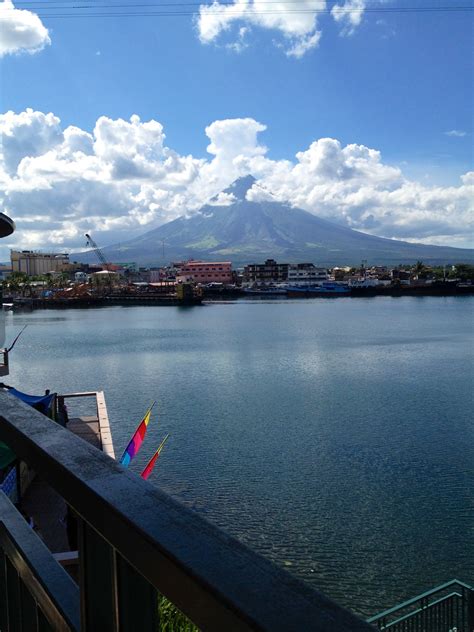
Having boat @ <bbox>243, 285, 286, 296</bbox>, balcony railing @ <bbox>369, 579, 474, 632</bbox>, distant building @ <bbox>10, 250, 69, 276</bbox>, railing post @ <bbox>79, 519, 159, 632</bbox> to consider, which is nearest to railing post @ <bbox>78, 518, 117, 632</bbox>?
railing post @ <bbox>79, 519, 159, 632</bbox>

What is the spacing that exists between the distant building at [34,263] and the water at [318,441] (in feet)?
312

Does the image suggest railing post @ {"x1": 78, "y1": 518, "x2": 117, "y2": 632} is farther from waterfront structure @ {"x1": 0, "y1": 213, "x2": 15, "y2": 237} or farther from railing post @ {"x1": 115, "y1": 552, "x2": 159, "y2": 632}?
waterfront structure @ {"x1": 0, "y1": 213, "x2": 15, "y2": 237}

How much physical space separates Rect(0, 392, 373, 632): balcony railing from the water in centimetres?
239

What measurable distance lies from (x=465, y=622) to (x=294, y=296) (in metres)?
90.9

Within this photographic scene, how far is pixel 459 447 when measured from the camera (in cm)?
1339

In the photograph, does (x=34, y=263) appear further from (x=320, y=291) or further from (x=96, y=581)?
(x=96, y=581)

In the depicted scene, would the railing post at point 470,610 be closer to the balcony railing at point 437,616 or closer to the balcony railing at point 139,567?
the balcony railing at point 437,616

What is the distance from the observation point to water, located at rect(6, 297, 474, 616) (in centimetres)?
842

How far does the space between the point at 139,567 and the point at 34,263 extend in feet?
446

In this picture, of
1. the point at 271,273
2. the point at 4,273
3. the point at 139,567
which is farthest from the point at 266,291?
the point at 139,567

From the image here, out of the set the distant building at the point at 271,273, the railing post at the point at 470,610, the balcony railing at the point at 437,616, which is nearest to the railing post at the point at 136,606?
the balcony railing at the point at 437,616

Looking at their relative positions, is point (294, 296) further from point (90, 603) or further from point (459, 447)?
point (90, 603)

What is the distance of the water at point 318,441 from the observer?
27.6ft

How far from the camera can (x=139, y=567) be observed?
61 cm
